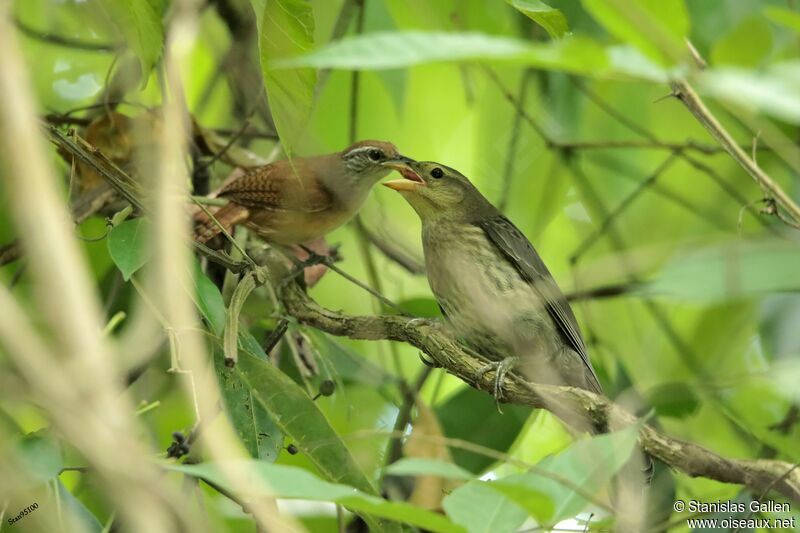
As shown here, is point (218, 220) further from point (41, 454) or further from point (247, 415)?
point (41, 454)

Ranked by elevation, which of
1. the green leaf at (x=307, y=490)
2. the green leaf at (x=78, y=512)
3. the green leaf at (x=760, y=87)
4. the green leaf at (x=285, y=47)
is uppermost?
the green leaf at (x=760, y=87)

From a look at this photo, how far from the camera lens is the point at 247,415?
2932 mm

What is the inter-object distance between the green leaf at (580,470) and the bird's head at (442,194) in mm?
2385

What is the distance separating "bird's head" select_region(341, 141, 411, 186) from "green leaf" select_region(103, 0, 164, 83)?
1528 millimetres

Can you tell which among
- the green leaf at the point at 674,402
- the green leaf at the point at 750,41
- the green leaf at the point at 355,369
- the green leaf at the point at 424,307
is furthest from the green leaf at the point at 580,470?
the green leaf at the point at 424,307

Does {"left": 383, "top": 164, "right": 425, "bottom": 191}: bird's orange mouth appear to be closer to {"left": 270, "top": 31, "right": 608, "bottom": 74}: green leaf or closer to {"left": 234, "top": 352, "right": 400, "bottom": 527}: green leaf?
{"left": 234, "top": 352, "right": 400, "bottom": 527}: green leaf

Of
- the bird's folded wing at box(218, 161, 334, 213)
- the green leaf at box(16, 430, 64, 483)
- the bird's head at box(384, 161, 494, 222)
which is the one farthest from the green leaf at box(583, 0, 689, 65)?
the bird's head at box(384, 161, 494, 222)

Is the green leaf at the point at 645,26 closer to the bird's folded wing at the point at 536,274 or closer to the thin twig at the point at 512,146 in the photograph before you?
the bird's folded wing at the point at 536,274

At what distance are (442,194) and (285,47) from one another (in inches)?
72.0

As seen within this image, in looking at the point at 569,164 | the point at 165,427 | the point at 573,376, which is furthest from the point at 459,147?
the point at 165,427

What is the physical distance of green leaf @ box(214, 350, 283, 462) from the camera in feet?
9.46

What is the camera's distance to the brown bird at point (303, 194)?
379 cm

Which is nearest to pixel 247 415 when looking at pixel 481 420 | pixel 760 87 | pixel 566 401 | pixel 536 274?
pixel 566 401

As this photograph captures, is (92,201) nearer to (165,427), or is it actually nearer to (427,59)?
(165,427)
